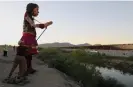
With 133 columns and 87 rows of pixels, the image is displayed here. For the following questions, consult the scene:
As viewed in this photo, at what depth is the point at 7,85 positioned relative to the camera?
29.9 feet

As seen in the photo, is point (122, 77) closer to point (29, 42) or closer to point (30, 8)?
point (29, 42)

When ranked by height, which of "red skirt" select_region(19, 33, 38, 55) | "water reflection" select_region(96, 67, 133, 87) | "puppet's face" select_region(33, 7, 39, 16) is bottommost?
"water reflection" select_region(96, 67, 133, 87)

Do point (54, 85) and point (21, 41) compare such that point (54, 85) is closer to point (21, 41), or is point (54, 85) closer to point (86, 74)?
point (21, 41)

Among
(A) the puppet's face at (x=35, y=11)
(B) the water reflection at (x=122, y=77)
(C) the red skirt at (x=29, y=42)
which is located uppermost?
(A) the puppet's face at (x=35, y=11)

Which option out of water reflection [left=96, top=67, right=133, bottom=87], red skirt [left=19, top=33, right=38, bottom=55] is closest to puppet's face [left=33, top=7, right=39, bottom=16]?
red skirt [left=19, top=33, right=38, bottom=55]

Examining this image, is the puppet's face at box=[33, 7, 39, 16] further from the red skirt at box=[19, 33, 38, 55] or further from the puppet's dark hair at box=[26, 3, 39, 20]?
the red skirt at box=[19, 33, 38, 55]

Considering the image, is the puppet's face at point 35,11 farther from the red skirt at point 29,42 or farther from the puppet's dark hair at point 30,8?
the red skirt at point 29,42

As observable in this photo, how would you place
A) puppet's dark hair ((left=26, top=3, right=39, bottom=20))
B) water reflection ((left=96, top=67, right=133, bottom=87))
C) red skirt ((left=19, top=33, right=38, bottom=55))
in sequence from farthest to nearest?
1. water reflection ((left=96, top=67, right=133, bottom=87))
2. puppet's dark hair ((left=26, top=3, right=39, bottom=20))
3. red skirt ((left=19, top=33, right=38, bottom=55))

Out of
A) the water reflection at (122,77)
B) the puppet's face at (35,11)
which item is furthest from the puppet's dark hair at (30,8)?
the water reflection at (122,77)

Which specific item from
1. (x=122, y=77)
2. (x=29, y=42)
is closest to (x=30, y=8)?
(x=29, y=42)

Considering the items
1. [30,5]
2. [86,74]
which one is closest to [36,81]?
[30,5]

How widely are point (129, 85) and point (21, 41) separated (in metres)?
16.6

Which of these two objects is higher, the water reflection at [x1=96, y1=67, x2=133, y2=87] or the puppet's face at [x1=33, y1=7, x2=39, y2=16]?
the puppet's face at [x1=33, y1=7, x2=39, y2=16]

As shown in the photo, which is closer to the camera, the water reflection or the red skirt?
the red skirt
